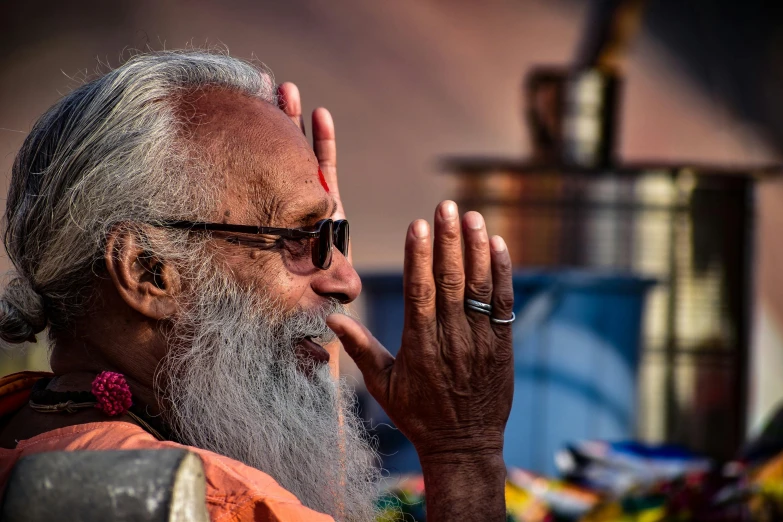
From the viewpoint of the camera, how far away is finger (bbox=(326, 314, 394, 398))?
159cm

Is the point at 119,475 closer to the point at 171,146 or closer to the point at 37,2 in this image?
the point at 171,146

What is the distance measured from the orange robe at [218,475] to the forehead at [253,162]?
1.83 ft

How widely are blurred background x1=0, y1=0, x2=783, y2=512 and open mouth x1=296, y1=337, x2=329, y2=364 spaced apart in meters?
3.97

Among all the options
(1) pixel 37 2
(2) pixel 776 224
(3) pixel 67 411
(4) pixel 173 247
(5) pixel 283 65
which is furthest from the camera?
(2) pixel 776 224

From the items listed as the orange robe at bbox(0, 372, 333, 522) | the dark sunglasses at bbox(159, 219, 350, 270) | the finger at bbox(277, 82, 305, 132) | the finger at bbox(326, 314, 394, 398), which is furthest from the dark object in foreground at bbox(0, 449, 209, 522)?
the finger at bbox(277, 82, 305, 132)

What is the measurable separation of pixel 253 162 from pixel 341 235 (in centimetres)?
34

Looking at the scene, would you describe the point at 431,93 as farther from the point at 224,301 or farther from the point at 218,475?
the point at 218,475

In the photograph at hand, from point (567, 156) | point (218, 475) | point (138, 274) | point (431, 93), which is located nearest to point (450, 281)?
point (218, 475)

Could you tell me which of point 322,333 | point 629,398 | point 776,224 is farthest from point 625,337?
point 322,333

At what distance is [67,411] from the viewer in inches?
62.9

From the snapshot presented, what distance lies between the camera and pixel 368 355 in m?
1.63

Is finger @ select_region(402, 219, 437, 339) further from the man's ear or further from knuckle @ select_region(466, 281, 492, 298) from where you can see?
the man's ear

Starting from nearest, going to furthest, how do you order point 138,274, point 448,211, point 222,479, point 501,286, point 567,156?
point 222,479 → point 448,211 → point 501,286 → point 138,274 → point 567,156

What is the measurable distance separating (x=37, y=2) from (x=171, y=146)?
689 cm
